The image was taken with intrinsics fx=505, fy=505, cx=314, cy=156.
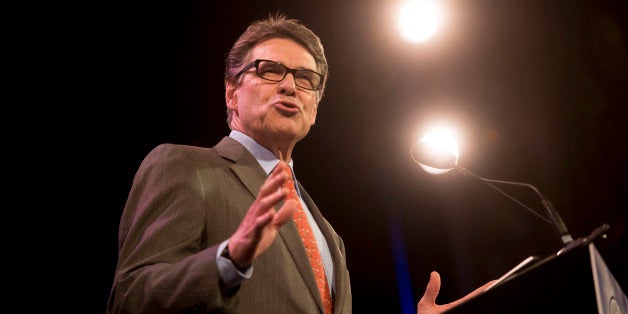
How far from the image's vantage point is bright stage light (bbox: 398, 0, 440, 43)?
4.02 meters

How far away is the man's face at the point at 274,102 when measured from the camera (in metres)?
2.07

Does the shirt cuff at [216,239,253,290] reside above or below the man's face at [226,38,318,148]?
below

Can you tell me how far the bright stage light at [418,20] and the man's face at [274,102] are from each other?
6.57ft

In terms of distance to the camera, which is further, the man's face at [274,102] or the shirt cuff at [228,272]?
the man's face at [274,102]

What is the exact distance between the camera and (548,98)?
4.27 meters

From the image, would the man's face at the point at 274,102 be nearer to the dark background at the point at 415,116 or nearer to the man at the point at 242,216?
the man at the point at 242,216

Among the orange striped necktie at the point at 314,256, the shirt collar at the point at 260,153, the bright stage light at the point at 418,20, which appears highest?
the bright stage light at the point at 418,20

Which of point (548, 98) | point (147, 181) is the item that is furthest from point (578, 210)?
point (147, 181)

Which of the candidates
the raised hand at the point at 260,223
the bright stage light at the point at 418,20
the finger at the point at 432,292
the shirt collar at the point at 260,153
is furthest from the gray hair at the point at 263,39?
the bright stage light at the point at 418,20

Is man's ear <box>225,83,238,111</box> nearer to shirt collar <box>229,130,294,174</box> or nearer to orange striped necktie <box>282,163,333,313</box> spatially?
shirt collar <box>229,130,294,174</box>

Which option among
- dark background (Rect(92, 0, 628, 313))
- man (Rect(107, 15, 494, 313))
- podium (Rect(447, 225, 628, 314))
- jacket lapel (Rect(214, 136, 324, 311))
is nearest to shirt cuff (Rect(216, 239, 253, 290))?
man (Rect(107, 15, 494, 313))

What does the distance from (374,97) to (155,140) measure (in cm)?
190

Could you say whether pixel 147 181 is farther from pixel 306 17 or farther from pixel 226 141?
pixel 306 17

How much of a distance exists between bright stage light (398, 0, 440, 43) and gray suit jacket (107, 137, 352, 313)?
2.71m
